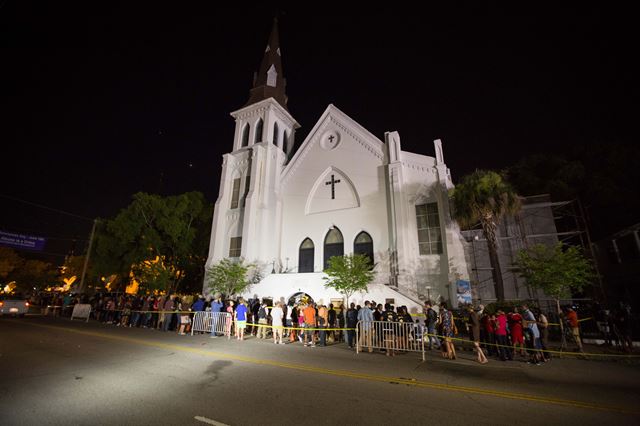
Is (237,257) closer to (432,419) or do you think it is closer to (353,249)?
(353,249)

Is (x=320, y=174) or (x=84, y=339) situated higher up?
(x=320, y=174)

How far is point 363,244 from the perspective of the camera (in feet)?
63.4

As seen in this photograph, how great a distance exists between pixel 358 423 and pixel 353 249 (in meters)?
15.5

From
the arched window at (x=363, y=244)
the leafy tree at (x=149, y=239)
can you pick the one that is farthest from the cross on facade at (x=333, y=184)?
the leafy tree at (x=149, y=239)

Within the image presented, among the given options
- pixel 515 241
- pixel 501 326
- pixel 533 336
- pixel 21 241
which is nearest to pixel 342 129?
pixel 515 241

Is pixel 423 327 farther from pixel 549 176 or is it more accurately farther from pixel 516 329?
pixel 549 176

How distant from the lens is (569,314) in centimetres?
1045

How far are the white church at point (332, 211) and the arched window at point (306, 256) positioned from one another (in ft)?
0.24

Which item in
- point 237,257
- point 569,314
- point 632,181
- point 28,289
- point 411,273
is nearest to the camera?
point 569,314

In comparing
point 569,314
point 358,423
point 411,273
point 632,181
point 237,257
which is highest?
point 632,181

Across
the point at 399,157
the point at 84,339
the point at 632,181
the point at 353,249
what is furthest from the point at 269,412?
the point at 632,181

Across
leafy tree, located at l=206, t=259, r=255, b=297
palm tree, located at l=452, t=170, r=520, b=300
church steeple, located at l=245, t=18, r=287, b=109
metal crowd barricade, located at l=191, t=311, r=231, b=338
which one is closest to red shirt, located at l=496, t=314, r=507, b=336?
palm tree, located at l=452, t=170, r=520, b=300

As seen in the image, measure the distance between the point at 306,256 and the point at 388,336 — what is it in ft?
39.9

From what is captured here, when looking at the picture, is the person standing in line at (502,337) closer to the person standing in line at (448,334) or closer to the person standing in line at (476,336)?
the person standing in line at (476,336)
